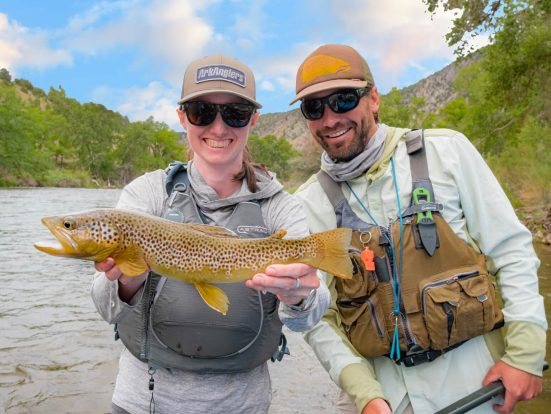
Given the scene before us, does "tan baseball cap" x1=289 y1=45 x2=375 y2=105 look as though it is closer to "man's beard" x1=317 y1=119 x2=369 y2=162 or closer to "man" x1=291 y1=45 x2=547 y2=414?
"man" x1=291 y1=45 x2=547 y2=414

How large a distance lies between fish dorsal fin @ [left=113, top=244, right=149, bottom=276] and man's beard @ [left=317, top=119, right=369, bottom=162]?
1.54 m

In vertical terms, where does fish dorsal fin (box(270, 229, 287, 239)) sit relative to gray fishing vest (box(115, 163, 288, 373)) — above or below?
above

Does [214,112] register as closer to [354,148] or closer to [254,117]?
[254,117]

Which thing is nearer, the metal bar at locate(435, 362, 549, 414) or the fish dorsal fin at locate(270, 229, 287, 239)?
the fish dorsal fin at locate(270, 229, 287, 239)

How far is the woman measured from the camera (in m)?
2.59

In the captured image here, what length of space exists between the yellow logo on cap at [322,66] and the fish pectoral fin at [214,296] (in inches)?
64.8

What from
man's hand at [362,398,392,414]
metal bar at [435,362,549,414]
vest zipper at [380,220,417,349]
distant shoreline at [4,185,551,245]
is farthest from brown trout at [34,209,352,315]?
distant shoreline at [4,185,551,245]

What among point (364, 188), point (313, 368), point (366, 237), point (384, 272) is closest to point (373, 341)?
point (384, 272)

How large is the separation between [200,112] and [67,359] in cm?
541

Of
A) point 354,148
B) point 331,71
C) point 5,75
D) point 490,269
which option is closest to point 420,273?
point 490,269

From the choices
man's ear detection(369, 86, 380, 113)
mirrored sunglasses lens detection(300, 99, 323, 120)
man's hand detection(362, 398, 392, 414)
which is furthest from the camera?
man's ear detection(369, 86, 380, 113)

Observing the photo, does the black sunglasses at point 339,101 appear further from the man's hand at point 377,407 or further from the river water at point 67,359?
the river water at point 67,359

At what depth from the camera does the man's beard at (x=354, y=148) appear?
341cm

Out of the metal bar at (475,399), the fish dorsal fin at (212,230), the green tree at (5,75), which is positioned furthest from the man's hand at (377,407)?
the green tree at (5,75)
